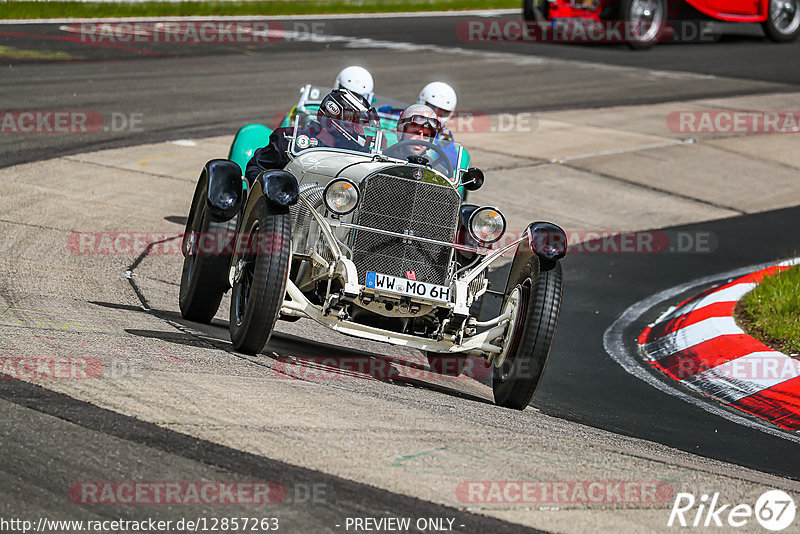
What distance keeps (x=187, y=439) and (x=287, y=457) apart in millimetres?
417

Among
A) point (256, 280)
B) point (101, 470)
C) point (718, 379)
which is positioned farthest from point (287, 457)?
point (718, 379)

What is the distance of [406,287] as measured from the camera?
653 centimetres

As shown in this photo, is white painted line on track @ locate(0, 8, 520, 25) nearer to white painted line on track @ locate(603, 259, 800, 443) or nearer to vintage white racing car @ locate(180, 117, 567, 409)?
white painted line on track @ locate(603, 259, 800, 443)

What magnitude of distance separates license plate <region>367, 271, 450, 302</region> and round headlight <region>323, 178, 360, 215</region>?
425 millimetres

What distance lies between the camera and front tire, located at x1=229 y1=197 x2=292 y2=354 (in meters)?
6.20

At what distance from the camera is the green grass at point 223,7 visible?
21969 millimetres

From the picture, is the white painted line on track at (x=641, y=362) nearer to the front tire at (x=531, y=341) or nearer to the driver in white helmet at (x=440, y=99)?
the front tire at (x=531, y=341)

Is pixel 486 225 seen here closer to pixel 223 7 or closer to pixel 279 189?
pixel 279 189

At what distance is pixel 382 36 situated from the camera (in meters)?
23.3

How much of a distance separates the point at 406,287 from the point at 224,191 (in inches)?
58.4

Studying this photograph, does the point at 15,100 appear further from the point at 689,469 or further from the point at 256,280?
the point at 689,469

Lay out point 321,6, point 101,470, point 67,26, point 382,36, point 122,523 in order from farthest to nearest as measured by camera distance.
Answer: point 321,6 → point 382,36 → point 67,26 → point 101,470 → point 122,523

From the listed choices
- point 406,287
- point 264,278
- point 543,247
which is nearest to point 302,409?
point 264,278

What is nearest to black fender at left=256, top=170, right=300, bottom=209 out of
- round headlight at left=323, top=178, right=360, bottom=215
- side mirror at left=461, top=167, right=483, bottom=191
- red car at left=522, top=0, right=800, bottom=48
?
round headlight at left=323, top=178, right=360, bottom=215
